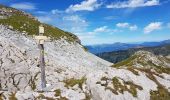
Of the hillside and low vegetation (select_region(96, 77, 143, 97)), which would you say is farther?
low vegetation (select_region(96, 77, 143, 97))

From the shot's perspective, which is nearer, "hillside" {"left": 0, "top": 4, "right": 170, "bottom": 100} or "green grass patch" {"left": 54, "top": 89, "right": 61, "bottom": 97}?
"green grass patch" {"left": 54, "top": 89, "right": 61, "bottom": 97}

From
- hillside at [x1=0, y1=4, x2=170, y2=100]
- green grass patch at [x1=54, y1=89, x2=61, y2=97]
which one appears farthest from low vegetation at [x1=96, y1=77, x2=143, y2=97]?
green grass patch at [x1=54, y1=89, x2=61, y2=97]

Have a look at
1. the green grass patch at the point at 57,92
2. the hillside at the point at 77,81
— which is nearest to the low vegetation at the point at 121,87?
the hillside at the point at 77,81

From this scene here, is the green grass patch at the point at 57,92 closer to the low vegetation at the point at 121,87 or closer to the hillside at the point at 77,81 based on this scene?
the hillside at the point at 77,81

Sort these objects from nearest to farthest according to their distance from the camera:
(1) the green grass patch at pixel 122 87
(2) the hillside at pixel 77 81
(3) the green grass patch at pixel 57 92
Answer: (3) the green grass patch at pixel 57 92 → (2) the hillside at pixel 77 81 → (1) the green grass patch at pixel 122 87

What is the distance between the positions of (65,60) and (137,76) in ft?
139

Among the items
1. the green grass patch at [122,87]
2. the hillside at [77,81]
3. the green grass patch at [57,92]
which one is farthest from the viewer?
the green grass patch at [122,87]

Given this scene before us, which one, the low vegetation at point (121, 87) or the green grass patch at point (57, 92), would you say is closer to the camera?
the green grass patch at point (57, 92)

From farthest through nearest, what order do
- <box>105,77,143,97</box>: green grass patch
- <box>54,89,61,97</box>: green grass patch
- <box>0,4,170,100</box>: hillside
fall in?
<box>105,77,143,97</box>: green grass patch → <box>0,4,170,100</box>: hillside → <box>54,89,61,97</box>: green grass patch

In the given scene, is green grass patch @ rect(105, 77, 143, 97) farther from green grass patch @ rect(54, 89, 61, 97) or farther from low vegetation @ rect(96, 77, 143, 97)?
green grass patch @ rect(54, 89, 61, 97)

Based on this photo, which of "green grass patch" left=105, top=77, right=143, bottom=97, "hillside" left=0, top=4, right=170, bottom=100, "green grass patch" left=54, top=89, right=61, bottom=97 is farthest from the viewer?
"green grass patch" left=105, top=77, right=143, bottom=97

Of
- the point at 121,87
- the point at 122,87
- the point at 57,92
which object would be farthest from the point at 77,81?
the point at 122,87

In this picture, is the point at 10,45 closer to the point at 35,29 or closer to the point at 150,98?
the point at 150,98

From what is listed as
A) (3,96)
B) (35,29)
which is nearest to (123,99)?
(3,96)
